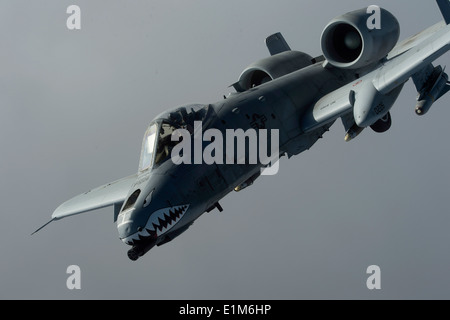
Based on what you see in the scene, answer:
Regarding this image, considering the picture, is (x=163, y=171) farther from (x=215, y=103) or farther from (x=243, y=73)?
(x=243, y=73)

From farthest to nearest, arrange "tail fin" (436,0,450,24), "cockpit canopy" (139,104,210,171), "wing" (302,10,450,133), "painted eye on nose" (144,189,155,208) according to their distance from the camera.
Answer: "tail fin" (436,0,450,24), "wing" (302,10,450,133), "cockpit canopy" (139,104,210,171), "painted eye on nose" (144,189,155,208)

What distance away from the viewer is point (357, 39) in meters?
24.8

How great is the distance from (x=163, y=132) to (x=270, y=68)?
675cm

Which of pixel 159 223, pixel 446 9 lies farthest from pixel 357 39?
pixel 159 223

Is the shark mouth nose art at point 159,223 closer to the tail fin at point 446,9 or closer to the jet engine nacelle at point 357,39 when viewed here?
the jet engine nacelle at point 357,39

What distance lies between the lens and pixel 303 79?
2445 cm

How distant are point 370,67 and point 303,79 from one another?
290 cm

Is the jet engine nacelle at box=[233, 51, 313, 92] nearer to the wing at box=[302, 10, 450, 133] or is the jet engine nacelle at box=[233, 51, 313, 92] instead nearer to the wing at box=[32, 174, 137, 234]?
the wing at box=[302, 10, 450, 133]

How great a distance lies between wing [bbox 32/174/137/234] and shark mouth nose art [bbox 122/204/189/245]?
4541mm

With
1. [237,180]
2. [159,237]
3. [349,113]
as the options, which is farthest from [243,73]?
[159,237]

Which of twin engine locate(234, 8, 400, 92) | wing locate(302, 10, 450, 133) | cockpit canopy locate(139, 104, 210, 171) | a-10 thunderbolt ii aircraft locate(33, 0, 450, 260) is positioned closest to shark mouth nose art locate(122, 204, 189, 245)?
a-10 thunderbolt ii aircraft locate(33, 0, 450, 260)

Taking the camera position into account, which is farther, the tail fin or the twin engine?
the tail fin

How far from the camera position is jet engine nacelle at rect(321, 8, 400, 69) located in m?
23.9

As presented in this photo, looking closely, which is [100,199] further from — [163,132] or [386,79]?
[386,79]
